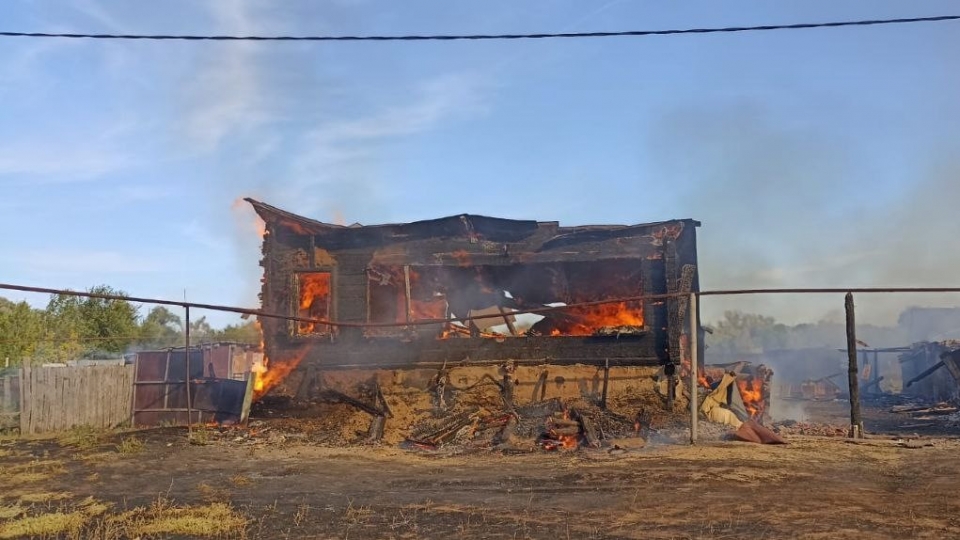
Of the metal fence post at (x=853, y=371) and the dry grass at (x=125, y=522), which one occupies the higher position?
the metal fence post at (x=853, y=371)

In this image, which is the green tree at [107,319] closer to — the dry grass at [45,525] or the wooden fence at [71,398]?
the wooden fence at [71,398]

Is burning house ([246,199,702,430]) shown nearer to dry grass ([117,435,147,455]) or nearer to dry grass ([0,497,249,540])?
dry grass ([117,435,147,455])

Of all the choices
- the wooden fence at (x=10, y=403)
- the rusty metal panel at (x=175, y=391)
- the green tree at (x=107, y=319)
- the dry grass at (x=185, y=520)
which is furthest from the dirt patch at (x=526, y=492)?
the green tree at (x=107, y=319)

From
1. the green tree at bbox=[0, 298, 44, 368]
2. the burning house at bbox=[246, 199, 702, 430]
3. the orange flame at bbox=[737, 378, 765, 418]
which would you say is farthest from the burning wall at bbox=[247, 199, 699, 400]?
the green tree at bbox=[0, 298, 44, 368]

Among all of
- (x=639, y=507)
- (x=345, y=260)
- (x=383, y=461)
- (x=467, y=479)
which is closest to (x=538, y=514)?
(x=639, y=507)

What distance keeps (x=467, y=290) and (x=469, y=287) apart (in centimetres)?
11

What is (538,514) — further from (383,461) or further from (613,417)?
(613,417)

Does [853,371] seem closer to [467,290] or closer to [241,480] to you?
[467,290]

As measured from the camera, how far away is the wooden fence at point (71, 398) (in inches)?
699

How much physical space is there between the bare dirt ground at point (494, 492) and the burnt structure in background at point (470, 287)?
163 inches

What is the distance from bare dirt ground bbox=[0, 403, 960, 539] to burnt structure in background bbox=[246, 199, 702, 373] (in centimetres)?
414

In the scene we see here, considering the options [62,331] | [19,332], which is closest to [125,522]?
[19,332]

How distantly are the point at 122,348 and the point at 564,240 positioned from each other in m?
31.3

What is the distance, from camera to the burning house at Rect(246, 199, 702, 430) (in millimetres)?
→ 16766
